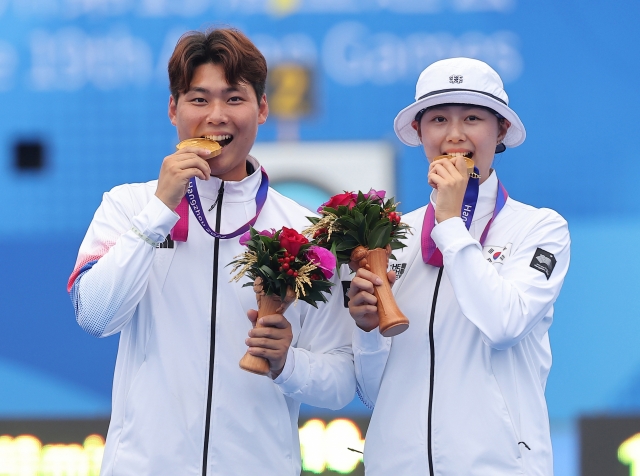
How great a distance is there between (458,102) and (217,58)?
0.71 metres

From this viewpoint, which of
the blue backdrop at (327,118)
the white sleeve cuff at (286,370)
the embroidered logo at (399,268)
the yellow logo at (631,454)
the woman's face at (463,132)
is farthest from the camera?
the blue backdrop at (327,118)

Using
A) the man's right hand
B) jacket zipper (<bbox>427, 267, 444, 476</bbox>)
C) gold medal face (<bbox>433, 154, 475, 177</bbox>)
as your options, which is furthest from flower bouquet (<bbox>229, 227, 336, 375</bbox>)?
gold medal face (<bbox>433, 154, 475, 177</bbox>)

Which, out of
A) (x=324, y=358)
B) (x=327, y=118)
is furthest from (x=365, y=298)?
(x=327, y=118)

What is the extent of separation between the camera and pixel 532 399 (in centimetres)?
285

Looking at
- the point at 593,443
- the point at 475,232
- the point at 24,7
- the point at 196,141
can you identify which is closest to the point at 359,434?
the point at 593,443

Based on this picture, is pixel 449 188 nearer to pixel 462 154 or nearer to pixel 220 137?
pixel 462 154

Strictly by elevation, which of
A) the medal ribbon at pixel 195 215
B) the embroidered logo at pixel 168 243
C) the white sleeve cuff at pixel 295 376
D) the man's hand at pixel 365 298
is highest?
the medal ribbon at pixel 195 215

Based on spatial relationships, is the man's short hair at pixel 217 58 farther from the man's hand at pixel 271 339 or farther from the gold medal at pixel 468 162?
the man's hand at pixel 271 339

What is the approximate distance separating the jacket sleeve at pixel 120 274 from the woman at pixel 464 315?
55 centimetres

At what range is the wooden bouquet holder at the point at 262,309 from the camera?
8.97 ft

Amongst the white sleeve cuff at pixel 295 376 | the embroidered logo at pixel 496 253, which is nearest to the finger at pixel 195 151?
the white sleeve cuff at pixel 295 376

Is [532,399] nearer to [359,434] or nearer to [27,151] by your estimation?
[359,434]

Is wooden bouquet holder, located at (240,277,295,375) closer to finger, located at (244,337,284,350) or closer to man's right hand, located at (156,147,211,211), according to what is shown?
finger, located at (244,337,284,350)

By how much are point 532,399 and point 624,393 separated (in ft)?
7.30
